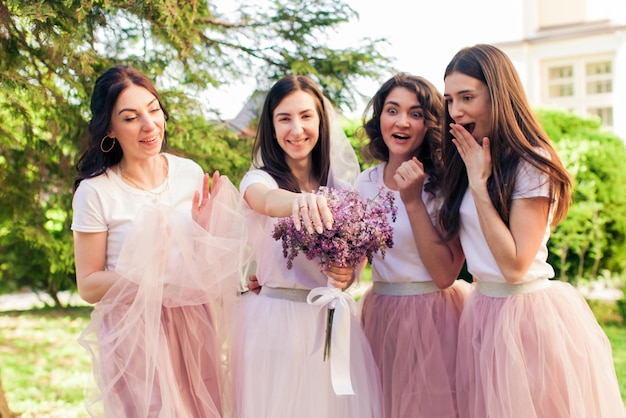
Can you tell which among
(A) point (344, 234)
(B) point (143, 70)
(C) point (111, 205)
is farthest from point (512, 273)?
(B) point (143, 70)

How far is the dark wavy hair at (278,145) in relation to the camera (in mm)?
3521

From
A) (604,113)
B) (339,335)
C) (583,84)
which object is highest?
(583,84)

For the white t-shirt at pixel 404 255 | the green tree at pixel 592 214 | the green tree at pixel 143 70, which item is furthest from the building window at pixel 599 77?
the white t-shirt at pixel 404 255

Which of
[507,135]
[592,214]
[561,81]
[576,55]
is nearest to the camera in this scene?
[507,135]

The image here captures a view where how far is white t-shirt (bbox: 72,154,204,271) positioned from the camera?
3.14 meters

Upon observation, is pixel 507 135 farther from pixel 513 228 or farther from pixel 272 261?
pixel 272 261

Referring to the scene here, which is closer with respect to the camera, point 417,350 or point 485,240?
point 485,240

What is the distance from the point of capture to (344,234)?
2863 millimetres

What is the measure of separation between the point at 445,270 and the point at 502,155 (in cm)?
69

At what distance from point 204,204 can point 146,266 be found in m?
0.47

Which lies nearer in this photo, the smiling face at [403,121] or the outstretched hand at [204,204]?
the outstretched hand at [204,204]

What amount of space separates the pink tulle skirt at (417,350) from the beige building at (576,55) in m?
15.1

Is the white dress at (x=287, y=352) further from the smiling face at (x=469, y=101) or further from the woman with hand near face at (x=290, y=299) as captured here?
the smiling face at (x=469, y=101)

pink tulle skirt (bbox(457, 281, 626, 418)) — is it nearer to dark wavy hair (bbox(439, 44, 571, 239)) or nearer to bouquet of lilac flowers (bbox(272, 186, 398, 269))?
dark wavy hair (bbox(439, 44, 571, 239))
